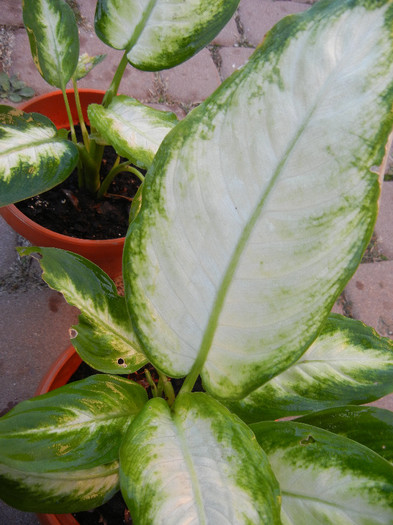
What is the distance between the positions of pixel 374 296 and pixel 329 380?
73 centimetres

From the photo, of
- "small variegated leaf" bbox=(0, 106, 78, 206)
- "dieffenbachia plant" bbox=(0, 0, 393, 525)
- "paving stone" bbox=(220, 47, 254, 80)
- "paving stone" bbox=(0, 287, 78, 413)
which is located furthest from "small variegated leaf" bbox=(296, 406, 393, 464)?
"paving stone" bbox=(220, 47, 254, 80)

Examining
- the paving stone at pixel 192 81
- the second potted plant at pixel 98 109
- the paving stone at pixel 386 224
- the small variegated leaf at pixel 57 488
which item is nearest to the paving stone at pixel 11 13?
the paving stone at pixel 192 81

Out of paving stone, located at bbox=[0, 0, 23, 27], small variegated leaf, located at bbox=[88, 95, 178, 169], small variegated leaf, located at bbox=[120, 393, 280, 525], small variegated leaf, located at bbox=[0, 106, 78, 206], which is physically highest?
paving stone, located at bbox=[0, 0, 23, 27]

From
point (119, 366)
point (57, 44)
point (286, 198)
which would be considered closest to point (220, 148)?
point (286, 198)

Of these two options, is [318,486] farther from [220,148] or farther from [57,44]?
[57,44]

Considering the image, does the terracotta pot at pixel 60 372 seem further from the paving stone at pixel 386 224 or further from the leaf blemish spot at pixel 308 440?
the paving stone at pixel 386 224

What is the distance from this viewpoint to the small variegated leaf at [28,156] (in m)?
0.66

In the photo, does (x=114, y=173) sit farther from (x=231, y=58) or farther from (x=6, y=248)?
(x=231, y=58)

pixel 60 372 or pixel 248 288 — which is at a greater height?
pixel 248 288

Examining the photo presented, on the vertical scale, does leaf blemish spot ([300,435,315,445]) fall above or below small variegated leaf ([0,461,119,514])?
above

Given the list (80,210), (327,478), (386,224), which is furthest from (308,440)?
(386,224)

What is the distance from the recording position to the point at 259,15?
159 centimetres

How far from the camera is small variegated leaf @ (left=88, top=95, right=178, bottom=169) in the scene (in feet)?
2.27

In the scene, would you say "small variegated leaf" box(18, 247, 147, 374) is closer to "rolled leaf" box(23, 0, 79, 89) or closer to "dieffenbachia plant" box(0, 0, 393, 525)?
"dieffenbachia plant" box(0, 0, 393, 525)
